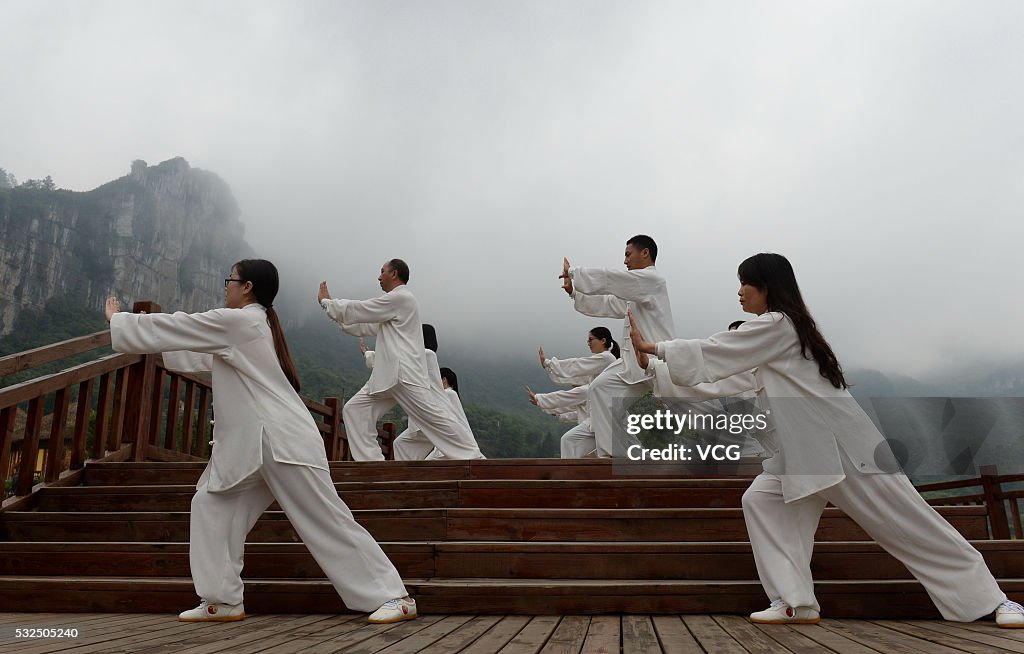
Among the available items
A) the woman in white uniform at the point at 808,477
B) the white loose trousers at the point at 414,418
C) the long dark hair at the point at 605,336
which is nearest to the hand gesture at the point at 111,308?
the woman in white uniform at the point at 808,477

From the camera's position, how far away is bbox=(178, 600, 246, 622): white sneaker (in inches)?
121

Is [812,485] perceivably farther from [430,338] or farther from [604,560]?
[430,338]

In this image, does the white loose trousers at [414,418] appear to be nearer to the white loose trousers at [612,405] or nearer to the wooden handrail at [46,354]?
the white loose trousers at [612,405]

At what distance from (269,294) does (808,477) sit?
2.66m

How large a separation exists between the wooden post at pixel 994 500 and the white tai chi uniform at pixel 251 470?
6.69 metres

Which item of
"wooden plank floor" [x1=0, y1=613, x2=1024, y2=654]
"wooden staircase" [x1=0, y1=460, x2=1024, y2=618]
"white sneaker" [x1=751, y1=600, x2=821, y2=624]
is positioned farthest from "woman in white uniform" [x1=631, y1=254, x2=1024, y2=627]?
"wooden staircase" [x1=0, y1=460, x2=1024, y2=618]

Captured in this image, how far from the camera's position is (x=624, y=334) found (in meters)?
6.58

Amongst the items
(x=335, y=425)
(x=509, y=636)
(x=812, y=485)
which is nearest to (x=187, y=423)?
(x=335, y=425)

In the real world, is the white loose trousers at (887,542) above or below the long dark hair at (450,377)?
below

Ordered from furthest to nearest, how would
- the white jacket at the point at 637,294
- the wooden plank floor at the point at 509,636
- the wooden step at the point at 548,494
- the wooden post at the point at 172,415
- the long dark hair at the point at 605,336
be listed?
the long dark hair at the point at 605,336
the wooden post at the point at 172,415
the white jacket at the point at 637,294
the wooden step at the point at 548,494
the wooden plank floor at the point at 509,636

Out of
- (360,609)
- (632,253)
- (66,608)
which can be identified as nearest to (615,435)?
(632,253)

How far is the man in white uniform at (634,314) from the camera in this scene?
6.01m

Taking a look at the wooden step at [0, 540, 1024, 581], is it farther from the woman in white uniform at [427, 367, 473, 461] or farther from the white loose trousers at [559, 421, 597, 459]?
the woman in white uniform at [427, 367, 473, 461]

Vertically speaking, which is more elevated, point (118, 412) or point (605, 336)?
point (605, 336)
